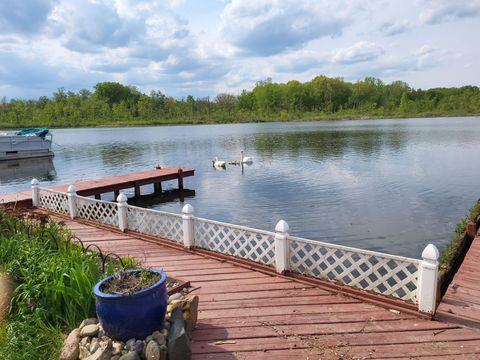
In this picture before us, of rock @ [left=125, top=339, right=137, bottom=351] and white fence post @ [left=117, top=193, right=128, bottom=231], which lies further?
white fence post @ [left=117, top=193, right=128, bottom=231]

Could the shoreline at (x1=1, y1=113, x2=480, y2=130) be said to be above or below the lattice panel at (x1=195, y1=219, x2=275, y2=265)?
above

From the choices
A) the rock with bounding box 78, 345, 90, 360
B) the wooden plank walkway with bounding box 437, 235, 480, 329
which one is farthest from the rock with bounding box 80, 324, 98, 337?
the wooden plank walkway with bounding box 437, 235, 480, 329

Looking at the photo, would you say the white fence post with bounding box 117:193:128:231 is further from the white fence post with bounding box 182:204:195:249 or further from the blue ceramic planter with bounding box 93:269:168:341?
the blue ceramic planter with bounding box 93:269:168:341

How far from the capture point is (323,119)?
94750 mm

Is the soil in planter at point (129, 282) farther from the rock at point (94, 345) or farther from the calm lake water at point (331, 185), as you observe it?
the calm lake water at point (331, 185)

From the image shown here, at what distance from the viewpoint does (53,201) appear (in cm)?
1183

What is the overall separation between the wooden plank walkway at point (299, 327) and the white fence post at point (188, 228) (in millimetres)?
1300

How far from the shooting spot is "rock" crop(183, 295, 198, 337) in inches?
179

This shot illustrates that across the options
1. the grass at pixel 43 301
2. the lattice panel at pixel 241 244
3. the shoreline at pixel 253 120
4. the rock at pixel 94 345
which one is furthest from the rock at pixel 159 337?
the shoreline at pixel 253 120

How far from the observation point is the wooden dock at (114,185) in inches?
512

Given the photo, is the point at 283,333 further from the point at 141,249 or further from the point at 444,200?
the point at 444,200

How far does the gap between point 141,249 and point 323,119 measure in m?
91.2

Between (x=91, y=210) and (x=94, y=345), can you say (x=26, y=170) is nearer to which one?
(x=91, y=210)

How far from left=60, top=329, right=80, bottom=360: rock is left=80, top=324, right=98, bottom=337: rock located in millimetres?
77
